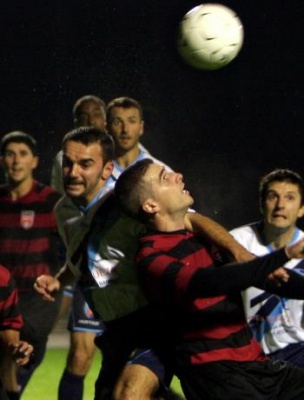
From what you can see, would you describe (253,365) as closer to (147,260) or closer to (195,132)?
(147,260)

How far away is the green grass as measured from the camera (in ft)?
20.9

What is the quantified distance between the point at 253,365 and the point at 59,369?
3.32 metres

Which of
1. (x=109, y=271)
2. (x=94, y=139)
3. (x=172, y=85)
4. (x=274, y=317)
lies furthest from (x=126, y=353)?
(x=172, y=85)

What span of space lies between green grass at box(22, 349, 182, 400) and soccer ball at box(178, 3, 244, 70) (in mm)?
1926

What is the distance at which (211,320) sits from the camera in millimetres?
4082

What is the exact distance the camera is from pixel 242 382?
4055 millimetres

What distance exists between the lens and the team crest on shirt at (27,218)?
650 centimetres

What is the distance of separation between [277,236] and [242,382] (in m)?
1.48

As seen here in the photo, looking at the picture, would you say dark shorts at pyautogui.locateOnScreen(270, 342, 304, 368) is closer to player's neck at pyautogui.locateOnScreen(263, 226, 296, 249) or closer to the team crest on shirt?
player's neck at pyautogui.locateOnScreen(263, 226, 296, 249)

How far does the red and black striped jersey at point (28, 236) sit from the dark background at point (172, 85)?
2810mm

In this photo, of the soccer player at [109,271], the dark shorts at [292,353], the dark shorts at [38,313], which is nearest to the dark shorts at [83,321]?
the dark shorts at [38,313]

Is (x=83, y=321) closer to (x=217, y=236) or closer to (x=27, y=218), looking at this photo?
(x=27, y=218)

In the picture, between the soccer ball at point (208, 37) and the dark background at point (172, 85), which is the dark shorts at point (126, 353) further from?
the dark background at point (172, 85)

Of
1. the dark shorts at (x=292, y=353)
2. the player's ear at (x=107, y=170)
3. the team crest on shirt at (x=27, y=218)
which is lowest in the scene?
the dark shorts at (x=292, y=353)
